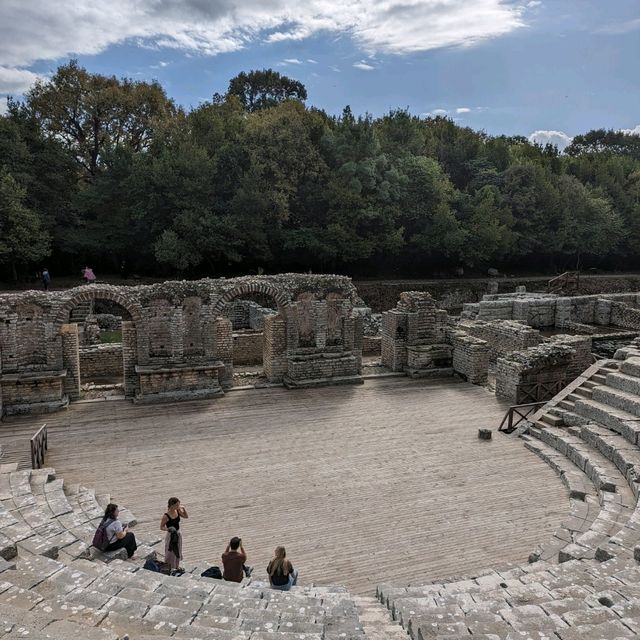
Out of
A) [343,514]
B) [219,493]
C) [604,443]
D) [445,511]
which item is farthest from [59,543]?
[604,443]

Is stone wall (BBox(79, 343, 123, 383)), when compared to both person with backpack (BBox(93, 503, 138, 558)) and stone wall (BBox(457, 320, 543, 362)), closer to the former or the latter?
person with backpack (BBox(93, 503, 138, 558))

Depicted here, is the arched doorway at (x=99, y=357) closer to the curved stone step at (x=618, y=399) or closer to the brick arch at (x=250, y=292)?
the brick arch at (x=250, y=292)

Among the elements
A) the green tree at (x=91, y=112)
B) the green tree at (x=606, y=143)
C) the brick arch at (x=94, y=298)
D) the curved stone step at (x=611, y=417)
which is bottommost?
the curved stone step at (x=611, y=417)

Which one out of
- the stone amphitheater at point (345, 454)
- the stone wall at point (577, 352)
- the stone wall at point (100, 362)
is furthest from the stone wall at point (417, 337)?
the stone wall at point (100, 362)

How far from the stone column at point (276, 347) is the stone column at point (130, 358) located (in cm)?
344

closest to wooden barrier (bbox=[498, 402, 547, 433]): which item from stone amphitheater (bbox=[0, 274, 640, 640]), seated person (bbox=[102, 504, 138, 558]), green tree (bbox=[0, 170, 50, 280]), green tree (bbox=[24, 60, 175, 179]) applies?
stone amphitheater (bbox=[0, 274, 640, 640])

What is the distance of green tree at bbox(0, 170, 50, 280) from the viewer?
2556 cm

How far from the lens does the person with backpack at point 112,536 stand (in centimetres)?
653

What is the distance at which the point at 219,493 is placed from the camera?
8883mm

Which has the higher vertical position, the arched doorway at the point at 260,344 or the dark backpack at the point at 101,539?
the arched doorway at the point at 260,344

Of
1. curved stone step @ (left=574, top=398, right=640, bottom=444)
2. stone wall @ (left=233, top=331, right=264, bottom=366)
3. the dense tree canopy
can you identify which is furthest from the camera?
the dense tree canopy

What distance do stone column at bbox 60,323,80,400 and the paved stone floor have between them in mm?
526

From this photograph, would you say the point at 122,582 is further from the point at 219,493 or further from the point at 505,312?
the point at 505,312

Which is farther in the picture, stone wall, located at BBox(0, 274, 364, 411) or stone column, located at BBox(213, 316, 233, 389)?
stone column, located at BBox(213, 316, 233, 389)
